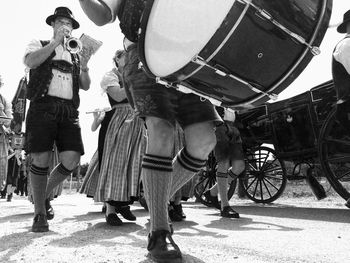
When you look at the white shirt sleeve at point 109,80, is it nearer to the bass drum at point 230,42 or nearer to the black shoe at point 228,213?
the black shoe at point 228,213

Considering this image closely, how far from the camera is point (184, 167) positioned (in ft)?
7.18

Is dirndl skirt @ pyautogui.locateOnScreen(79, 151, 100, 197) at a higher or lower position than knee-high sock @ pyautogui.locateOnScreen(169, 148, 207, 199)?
higher

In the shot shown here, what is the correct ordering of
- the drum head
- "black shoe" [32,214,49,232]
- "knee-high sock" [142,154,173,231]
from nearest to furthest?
the drum head → "knee-high sock" [142,154,173,231] → "black shoe" [32,214,49,232]

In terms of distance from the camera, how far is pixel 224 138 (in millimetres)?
4852

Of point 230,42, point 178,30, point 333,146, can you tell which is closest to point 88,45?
point 178,30

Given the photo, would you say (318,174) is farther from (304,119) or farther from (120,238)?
(120,238)

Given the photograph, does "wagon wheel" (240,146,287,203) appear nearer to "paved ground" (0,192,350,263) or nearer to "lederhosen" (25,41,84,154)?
"paved ground" (0,192,350,263)

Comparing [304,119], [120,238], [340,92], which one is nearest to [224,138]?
[304,119]

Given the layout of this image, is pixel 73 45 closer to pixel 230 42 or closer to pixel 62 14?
pixel 62 14

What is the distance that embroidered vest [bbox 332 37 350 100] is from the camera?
3.96 meters

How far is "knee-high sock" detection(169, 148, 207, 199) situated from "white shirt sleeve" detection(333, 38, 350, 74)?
7.89 ft

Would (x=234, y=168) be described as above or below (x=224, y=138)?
below

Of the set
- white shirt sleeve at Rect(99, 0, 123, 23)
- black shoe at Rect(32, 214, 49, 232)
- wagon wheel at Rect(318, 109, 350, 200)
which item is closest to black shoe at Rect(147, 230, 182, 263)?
white shirt sleeve at Rect(99, 0, 123, 23)

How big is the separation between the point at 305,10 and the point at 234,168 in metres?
3.50
